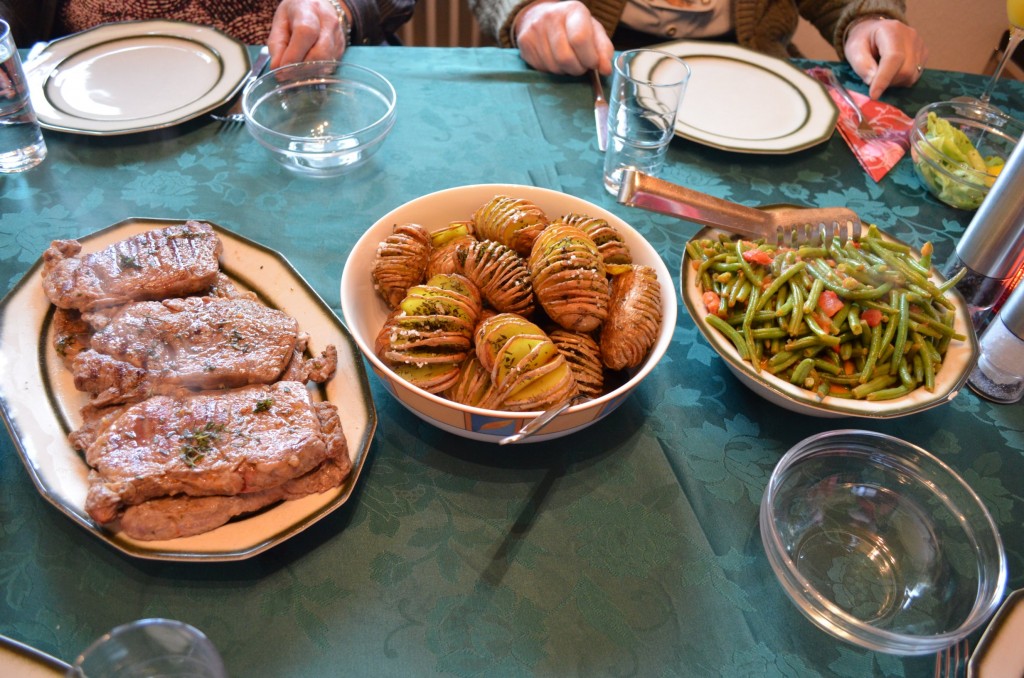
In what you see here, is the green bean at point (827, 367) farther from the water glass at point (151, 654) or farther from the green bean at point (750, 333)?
the water glass at point (151, 654)

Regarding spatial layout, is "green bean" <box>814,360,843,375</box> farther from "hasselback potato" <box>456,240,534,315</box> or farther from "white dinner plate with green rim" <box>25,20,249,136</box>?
"white dinner plate with green rim" <box>25,20,249,136</box>

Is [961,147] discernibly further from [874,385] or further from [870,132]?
[874,385]

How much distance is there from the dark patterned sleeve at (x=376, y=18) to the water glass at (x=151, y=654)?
181cm

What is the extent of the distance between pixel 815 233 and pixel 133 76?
66.7 inches

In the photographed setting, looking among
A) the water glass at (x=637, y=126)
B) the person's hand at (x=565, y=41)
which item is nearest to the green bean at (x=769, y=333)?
the water glass at (x=637, y=126)

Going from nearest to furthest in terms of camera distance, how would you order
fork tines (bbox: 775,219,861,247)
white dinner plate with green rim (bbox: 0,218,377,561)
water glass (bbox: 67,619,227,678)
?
water glass (bbox: 67,619,227,678) < white dinner plate with green rim (bbox: 0,218,377,561) < fork tines (bbox: 775,219,861,247)

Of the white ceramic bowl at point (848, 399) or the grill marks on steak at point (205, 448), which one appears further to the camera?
the white ceramic bowl at point (848, 399)

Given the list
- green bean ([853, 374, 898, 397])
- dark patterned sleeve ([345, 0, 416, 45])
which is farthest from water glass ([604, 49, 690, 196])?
dark patterned sleeve ([345, 0, 416, 45])

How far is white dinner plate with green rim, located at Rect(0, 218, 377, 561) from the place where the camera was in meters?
0.84

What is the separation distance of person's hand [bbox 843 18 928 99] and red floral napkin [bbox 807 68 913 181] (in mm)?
68

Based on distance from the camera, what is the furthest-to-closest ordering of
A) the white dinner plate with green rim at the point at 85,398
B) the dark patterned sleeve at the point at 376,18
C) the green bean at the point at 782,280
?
1. the dark patterned sleeve at the point at 376,18
2. the green bean at the point at 782,280
3. the white dinner plate with green rim at the point at 85,398

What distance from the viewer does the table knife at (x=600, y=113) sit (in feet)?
5.62

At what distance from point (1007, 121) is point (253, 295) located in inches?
76.2

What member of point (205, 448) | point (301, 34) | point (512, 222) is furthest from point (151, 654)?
point (301, 34)
